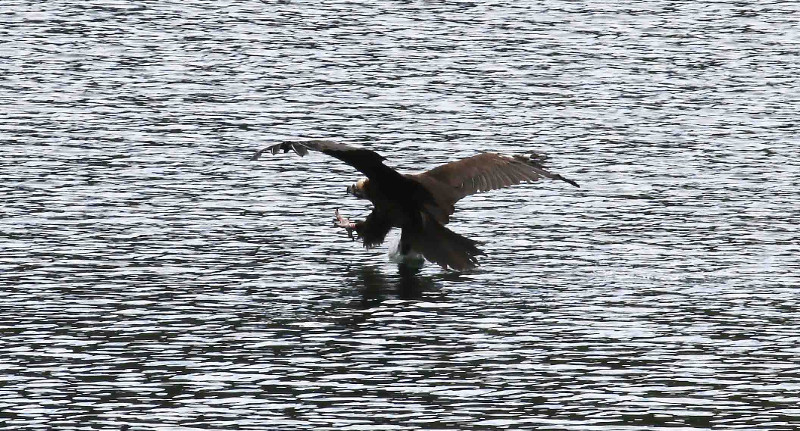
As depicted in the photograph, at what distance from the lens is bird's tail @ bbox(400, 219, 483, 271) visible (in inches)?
813

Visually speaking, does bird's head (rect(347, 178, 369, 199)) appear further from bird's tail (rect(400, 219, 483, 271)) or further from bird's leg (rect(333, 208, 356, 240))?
bird's tail (rect(400, 219, 483, 271))

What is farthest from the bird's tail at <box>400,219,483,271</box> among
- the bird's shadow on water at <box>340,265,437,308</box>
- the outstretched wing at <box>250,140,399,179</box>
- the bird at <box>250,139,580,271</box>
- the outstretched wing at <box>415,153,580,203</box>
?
the outstretched wing at <box>250,140,399,179</box>

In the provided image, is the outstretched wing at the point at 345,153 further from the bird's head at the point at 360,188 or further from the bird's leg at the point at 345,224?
the bird's leg at the point at 345,224

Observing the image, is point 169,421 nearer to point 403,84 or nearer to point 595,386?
point 595,386

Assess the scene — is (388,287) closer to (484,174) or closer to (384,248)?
(484,174)

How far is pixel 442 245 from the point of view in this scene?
68.3 ft

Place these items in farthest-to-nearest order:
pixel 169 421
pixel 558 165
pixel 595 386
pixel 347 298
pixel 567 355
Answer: pixel 558 165 < pixel 347 298 < pixel 567 355 < pixel 595 386 < pixel 169 421

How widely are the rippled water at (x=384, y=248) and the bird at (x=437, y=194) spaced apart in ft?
1.26

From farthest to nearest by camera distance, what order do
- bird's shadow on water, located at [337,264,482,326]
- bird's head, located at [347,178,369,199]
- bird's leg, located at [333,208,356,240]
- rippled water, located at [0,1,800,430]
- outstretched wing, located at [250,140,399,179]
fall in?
bird's leg, located at [333,208,356,240] < bird's head, located at [347,178,369,199] < bird's shadow on water, located at [337,264,482,326] < outstretched wing, located at [250,140,399,179] < rippled water, located at [0,1,800,430]

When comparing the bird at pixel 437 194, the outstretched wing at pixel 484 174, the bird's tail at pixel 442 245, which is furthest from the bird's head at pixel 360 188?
the bird's tail at pixel 442 245

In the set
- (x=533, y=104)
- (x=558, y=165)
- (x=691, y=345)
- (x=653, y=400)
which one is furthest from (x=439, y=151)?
(x=653, y=400)

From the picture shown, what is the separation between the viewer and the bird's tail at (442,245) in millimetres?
20656

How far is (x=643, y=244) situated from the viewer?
22.0 meters

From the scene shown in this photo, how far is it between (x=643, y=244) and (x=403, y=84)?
14.1 metres
